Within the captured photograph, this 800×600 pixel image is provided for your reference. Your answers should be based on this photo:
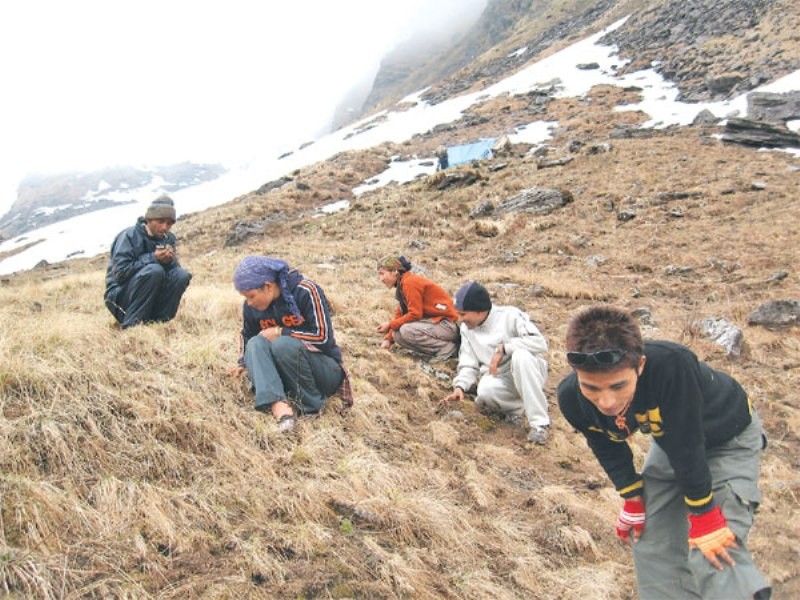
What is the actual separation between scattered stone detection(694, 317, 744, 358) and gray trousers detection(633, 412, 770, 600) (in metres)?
4.67

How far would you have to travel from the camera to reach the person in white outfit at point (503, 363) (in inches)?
179

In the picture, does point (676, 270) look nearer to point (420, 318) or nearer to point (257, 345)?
point (420, 318)

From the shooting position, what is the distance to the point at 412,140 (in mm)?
36094

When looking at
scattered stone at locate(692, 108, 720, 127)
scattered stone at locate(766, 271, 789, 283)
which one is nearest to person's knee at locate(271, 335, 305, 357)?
scattered stone at locate(766, 271, 789, 283)

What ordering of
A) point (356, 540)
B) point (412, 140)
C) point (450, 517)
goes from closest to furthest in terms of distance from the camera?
point (356, 540), point (450, 517), point (412, 140)

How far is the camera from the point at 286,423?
3.52m

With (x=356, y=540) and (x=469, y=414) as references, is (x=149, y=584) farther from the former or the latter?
(x=469, y=414)

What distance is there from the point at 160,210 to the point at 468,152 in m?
23.7

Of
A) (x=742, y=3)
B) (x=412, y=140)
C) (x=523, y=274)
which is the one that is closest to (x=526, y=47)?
(x=742, y=3)

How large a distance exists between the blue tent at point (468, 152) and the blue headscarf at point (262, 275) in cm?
2362

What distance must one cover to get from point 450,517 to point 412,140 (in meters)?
35.7

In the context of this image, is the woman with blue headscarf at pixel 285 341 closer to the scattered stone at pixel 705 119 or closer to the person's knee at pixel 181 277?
the person's knee at pixel 181 277

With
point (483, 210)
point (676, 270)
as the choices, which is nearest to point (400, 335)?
point (676, 270)

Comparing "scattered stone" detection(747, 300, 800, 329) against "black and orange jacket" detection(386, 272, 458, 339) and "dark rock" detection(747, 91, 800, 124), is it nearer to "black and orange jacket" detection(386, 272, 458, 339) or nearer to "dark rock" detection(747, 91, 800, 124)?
"black and orange jacket" detection(386, 272, 458, 339)
